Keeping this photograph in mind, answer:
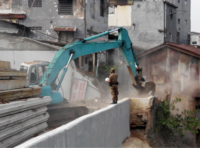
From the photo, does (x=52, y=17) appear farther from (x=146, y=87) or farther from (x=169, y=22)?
(x=169, y=22)

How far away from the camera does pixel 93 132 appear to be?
6773 millimetres

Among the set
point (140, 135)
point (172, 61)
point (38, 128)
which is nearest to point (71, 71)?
point (172, 61)

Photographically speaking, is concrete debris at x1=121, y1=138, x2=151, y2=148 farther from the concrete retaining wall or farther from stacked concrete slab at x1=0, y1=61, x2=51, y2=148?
stacked concrete slab at x1=0, y1=61, x2=51, y2=148

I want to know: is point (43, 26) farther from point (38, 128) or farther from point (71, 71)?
point (38, 128)

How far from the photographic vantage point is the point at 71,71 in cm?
1972

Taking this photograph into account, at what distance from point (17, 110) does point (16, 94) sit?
2.43 feet

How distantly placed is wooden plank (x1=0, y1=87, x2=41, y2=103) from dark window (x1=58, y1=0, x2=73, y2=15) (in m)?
20.4

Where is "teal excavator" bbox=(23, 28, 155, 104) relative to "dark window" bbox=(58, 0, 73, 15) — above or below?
below

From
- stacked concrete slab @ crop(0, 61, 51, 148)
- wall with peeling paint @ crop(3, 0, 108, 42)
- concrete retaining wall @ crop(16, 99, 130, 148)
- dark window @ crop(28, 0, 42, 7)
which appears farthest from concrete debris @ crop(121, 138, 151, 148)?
dark window @ crop(28, 0, 42, 7)

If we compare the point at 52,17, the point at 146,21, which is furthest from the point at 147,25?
the point at 52,17

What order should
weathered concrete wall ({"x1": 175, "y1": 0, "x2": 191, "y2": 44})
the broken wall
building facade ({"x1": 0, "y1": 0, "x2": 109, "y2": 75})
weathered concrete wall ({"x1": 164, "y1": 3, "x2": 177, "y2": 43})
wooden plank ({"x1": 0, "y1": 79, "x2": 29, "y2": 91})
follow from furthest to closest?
1. weathered concrete wall ({"x1": 175, "y1": 0, "x2": 191, "y2": 44})
2. weathered concrete wall ({"x1": 164, "y1": 3, "x2": 177, "y2": 43})
3. building facade ({"x1": 0, "y1": 0, "x2": 109, "y2": 75})
4. the broken wall
5. wooden plank ({"x1": 0, "y1": 79, "x2": 29, "y2": 91})

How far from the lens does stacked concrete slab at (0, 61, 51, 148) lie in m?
6.05

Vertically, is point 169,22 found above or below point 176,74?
above

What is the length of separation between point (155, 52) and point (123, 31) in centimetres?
692
